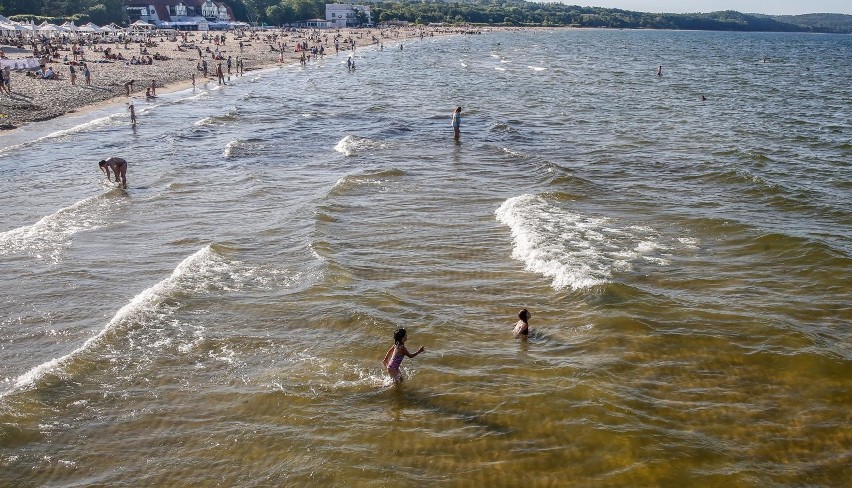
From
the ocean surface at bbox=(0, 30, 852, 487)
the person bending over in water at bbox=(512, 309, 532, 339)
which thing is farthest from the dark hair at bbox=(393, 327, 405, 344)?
the person bending over in water at bbox=(512, 309, 532, 339)

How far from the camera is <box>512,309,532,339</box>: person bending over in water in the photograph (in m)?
12.8

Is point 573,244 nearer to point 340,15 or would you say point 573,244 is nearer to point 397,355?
point 397,355

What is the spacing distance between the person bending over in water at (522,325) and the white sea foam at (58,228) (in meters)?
11.5

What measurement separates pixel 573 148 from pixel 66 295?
22509mm

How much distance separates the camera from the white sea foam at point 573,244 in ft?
52.3

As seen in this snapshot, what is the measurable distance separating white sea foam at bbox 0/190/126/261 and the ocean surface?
11 cm

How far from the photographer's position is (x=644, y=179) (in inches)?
989

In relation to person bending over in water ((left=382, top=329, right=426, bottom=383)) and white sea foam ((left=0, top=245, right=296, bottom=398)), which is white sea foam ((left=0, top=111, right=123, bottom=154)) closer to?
white sea foam ((left=0, top=245, right=296, bottom=398))

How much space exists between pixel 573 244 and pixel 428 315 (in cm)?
547

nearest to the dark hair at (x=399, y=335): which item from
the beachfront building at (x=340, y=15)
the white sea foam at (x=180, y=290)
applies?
the white sea foam at (x=180, y=290)

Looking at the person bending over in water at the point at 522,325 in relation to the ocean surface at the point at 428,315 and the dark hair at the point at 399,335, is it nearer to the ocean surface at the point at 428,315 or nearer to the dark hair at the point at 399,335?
the ocean surface at the point at 428,315

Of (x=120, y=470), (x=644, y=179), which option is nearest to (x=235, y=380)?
(x=120, y=470)

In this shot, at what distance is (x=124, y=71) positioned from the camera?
57.3 metres

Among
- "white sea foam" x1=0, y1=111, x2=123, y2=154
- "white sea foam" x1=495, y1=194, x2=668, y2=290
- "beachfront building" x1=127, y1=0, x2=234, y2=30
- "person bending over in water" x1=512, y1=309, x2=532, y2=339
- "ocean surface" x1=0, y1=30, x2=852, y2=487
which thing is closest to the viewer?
"ocean surface" x1=0, y1=30, x2=852, y2=487
